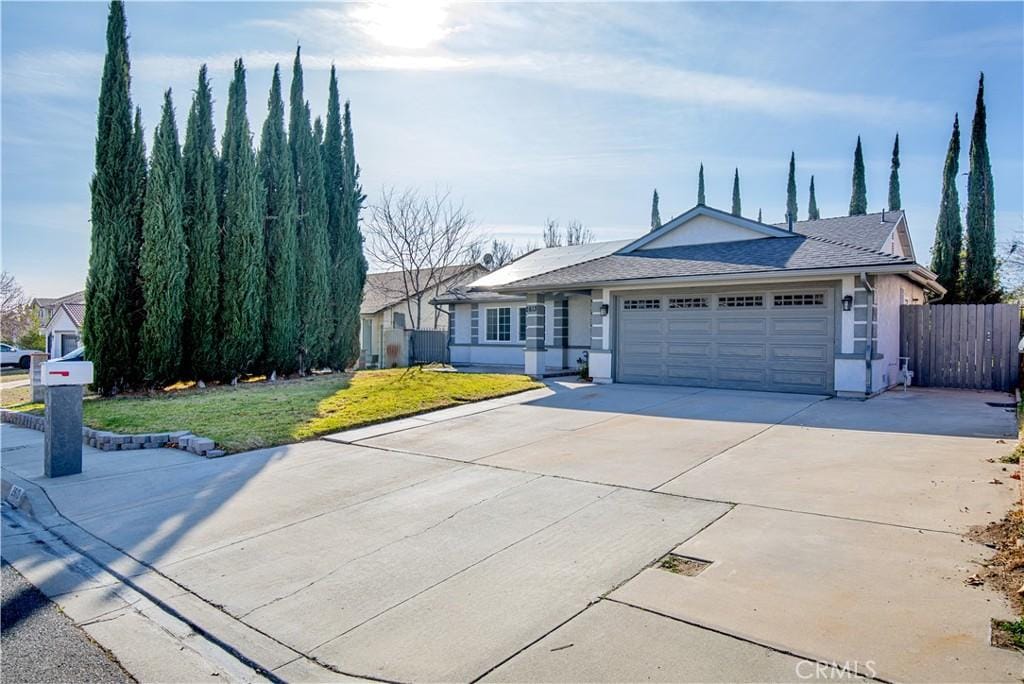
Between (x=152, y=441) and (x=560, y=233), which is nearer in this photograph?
(x=152, y=441)

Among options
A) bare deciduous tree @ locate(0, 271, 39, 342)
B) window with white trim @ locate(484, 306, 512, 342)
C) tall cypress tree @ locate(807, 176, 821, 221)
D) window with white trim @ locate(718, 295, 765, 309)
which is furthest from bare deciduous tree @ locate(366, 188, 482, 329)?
bare deciduous tree @ locate(0, 271, 39, 342)

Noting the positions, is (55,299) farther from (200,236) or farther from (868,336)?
(868,336)

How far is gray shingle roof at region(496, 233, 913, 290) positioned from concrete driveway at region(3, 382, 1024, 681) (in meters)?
4.30

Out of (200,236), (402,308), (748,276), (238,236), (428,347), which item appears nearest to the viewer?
(748,276)

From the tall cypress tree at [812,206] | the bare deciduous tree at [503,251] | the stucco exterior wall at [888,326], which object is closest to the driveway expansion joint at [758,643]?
the stucco exterior wall at [888,326]

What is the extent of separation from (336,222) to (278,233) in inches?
126

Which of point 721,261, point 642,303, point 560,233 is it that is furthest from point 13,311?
point 721,261

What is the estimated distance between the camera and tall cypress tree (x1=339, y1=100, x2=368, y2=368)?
21.1 metres

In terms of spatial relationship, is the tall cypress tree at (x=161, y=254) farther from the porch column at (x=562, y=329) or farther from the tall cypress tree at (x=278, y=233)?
the porch column at (x=562, y=329)

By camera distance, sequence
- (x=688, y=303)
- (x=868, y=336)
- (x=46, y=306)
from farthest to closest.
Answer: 1. (x=46, y=306)
2. (x=688, y=303)
3. (x=868, y=336)

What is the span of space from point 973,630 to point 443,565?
126 inches

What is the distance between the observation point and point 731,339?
13367mm

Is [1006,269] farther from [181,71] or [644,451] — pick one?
[181,71]

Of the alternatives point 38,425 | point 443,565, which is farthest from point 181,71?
point 443,565
